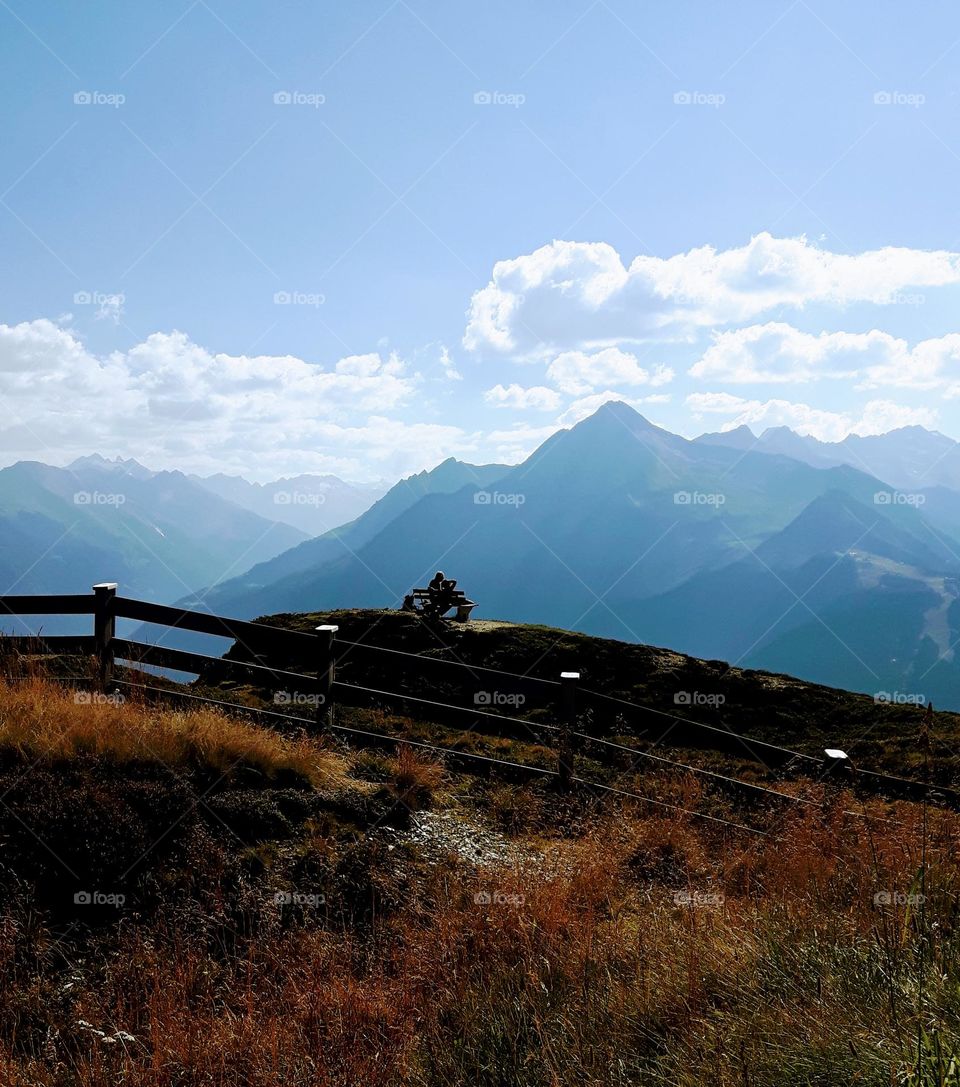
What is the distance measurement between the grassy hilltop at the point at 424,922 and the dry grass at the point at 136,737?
29mm

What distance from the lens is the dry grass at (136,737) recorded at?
7.15m

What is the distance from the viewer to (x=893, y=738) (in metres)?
15.0

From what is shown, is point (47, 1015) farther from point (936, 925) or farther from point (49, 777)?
point (936, 925)

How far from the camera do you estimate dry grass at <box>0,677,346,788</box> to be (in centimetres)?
715

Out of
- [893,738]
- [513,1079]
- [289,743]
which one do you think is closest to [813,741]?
[893,738]

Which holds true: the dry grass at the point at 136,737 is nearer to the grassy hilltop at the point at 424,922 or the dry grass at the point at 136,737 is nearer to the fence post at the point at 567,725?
the grassy hilltop at the point at 424,922

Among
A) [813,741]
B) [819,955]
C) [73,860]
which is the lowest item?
[813,741]

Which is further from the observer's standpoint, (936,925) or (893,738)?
(893,738)

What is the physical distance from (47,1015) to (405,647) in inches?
618

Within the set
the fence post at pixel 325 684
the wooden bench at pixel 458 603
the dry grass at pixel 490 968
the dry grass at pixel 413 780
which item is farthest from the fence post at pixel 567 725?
the wooden bench at pixel 458 603

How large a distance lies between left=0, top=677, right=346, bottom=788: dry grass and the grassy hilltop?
1.2 inches

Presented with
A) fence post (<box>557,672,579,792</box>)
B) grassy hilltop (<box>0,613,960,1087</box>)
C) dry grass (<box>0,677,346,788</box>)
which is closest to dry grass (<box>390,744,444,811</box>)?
grassy hilltop (<box>0,613,960,1087</box>)

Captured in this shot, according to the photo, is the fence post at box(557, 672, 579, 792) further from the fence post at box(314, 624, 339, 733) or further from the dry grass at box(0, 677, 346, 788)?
the fence post at box(314, 624, 339, 733)

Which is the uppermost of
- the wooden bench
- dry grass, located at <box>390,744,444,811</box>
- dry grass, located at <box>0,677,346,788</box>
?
the wooden bench
